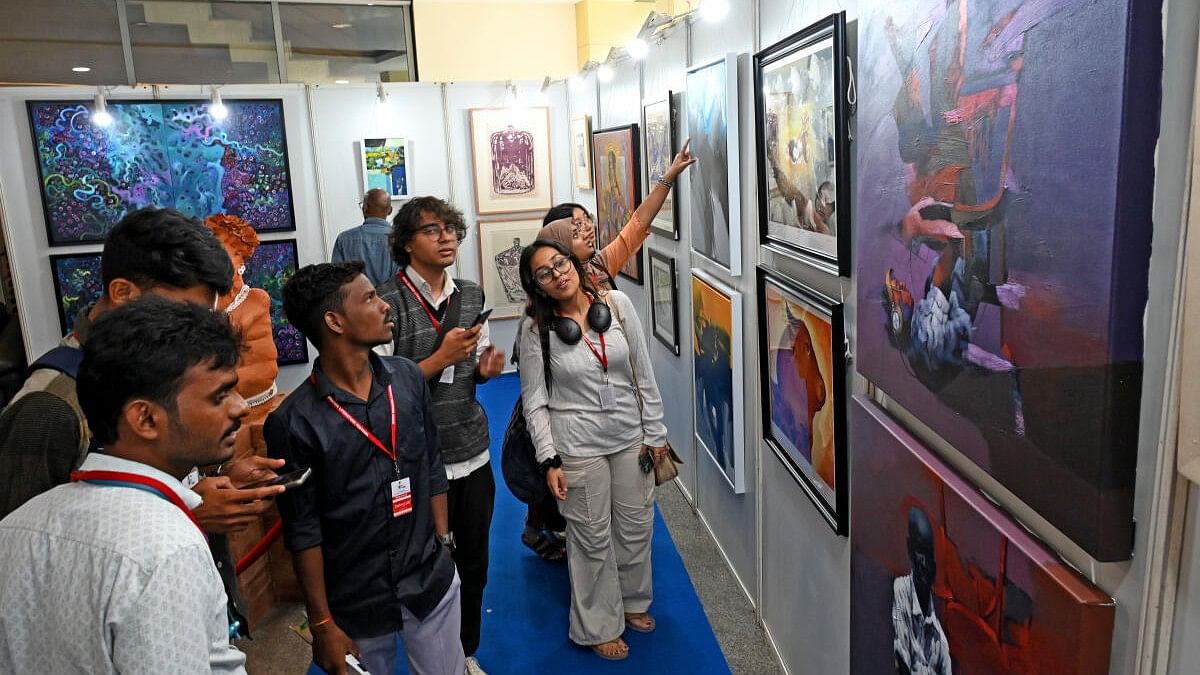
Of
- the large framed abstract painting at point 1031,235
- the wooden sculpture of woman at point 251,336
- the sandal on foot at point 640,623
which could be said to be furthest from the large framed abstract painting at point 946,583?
the wooden sculpture of woman at point 251,336

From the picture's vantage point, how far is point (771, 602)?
3414 millimetres

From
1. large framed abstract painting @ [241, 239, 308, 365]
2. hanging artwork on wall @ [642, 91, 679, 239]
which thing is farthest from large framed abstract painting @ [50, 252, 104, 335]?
hanging artwork on wall @ [642, 91, 679, 239]

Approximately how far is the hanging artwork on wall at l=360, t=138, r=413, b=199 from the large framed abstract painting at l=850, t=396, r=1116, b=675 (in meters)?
6.43

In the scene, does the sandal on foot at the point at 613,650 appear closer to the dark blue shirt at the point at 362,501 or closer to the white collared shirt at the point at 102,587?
the dark blue shirt at the point at 362,501

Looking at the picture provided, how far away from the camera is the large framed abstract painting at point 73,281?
7.12 meters

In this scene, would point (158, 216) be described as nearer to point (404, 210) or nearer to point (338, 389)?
point (338, 389)

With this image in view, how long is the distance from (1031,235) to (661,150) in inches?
134

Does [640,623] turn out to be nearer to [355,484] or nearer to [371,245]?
[355,484]

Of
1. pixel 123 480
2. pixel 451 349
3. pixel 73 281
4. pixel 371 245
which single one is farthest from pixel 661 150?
pixel 73 281

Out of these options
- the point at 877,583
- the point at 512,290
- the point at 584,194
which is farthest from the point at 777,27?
the point at 512,290

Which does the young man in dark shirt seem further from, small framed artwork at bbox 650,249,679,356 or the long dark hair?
small framed artwork at bbox 650,249,679,356

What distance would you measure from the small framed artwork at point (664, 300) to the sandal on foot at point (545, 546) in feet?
4.24

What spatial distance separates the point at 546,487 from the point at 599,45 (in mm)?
6595

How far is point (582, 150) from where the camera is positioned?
720cm
